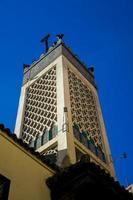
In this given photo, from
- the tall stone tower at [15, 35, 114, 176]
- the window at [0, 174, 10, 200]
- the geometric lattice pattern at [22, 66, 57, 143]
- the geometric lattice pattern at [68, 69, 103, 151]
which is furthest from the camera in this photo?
the geometric lattice pattern at [68, 69, 103, 151]

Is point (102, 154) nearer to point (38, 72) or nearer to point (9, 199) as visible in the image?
point (38, 72)

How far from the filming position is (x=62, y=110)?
11898 mm

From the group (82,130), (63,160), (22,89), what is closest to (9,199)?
(63,160)

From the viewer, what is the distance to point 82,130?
482 inches

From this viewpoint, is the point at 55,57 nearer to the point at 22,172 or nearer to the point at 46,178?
the point at 46,178

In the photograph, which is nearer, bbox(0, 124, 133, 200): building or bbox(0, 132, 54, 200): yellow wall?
bbox(0, 132, 54, 200): yellow wall

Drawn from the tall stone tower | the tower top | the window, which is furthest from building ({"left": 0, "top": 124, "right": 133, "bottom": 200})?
the tower top

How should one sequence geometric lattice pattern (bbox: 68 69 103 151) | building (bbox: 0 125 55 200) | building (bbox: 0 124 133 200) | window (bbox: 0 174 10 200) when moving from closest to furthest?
window (bbox: 0 174 10 200) → building (bbox: 0 125 55 200) → building (bbox: 0 124 133 200) → geometric lattice pattern (bbox: 68 69 103 151)

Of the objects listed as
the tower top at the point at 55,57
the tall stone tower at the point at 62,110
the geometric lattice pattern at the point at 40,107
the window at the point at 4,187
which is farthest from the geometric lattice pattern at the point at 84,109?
the window at the point at 4,187

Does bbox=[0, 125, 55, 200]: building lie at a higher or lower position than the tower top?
lower

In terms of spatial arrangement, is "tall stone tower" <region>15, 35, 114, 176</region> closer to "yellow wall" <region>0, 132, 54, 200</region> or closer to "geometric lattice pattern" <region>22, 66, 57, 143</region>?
"geometric lattice pattern" <region>22, 66, 57, 143</region>

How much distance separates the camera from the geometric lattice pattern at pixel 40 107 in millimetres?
12477

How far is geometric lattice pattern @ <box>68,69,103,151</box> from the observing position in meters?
12.6

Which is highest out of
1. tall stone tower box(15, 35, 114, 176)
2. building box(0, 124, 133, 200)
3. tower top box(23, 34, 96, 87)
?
tower top box(23, 34, 96, 87)
